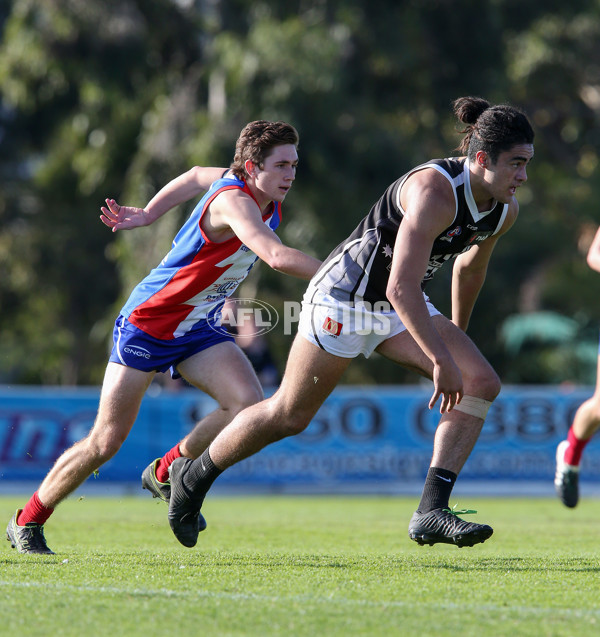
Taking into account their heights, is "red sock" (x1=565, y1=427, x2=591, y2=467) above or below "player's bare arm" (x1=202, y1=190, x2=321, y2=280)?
below

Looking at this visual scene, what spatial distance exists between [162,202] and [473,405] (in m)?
2.21

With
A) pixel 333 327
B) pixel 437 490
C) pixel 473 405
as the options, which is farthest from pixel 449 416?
pixel 333 327

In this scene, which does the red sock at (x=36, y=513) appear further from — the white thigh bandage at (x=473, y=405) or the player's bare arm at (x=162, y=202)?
the white thigh bandage at (x=473, y=405)

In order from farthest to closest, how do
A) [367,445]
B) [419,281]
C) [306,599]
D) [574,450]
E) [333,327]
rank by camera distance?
[367,445] → [574,450] → [333,327] → [419,281] → [306,599]

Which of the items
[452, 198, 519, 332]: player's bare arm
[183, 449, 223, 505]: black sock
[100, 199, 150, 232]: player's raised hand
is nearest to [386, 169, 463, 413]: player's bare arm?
[452, 198, 519, 332]: player's bare arm

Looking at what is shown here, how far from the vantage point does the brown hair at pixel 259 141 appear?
5582mm

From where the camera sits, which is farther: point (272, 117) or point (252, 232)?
point (272, 117)

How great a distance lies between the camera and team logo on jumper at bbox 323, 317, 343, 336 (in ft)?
16.7

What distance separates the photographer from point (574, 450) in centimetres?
730

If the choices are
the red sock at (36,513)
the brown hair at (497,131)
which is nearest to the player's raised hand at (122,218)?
the red sock at (36,513)

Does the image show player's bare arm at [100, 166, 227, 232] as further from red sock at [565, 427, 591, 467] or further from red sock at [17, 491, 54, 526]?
red sock at [565, 427, 591, 467]

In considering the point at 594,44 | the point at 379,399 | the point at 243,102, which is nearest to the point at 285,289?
the point at 243,102

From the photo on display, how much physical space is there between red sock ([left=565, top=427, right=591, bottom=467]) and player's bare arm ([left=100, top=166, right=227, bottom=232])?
307 cm

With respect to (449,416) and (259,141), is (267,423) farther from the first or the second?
(259,141)
